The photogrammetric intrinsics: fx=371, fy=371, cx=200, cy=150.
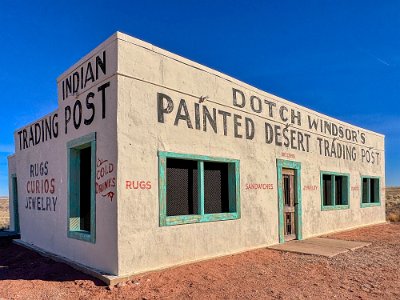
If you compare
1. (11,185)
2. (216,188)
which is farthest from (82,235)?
(11,185)

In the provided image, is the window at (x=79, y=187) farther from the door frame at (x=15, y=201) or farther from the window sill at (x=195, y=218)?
the door frame at (x=15, y=201)

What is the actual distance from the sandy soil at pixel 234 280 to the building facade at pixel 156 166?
1.45 ft

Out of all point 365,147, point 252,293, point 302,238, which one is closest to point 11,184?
point 302,238

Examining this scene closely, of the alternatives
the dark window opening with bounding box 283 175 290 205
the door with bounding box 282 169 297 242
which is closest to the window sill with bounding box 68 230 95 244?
the door with bounding box 282 169 297 242

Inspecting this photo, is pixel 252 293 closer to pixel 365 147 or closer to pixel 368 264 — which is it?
pixel 368 264

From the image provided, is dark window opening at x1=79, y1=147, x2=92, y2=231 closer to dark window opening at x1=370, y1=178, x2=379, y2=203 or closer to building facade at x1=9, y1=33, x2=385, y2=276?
building facade at x1=9, y1=33, x2=385, y2=276

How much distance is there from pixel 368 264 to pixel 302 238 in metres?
3.57

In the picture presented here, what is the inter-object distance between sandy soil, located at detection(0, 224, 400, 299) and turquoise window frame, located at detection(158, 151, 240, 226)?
35.6 inches

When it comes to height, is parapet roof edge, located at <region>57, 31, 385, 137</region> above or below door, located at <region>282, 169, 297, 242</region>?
above

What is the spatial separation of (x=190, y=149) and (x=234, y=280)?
2767 mm

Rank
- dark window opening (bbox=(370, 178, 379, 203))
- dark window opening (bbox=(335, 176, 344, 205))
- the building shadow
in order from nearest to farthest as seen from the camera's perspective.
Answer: the building shadow → dark window opening (bbox=(335, 176, 344, 205)) → dark window opening (bbox=(370, 178, 379, 203))

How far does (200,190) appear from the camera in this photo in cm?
812

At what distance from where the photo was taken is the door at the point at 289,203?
11.0m

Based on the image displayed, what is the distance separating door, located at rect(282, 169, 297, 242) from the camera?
36.1ft
